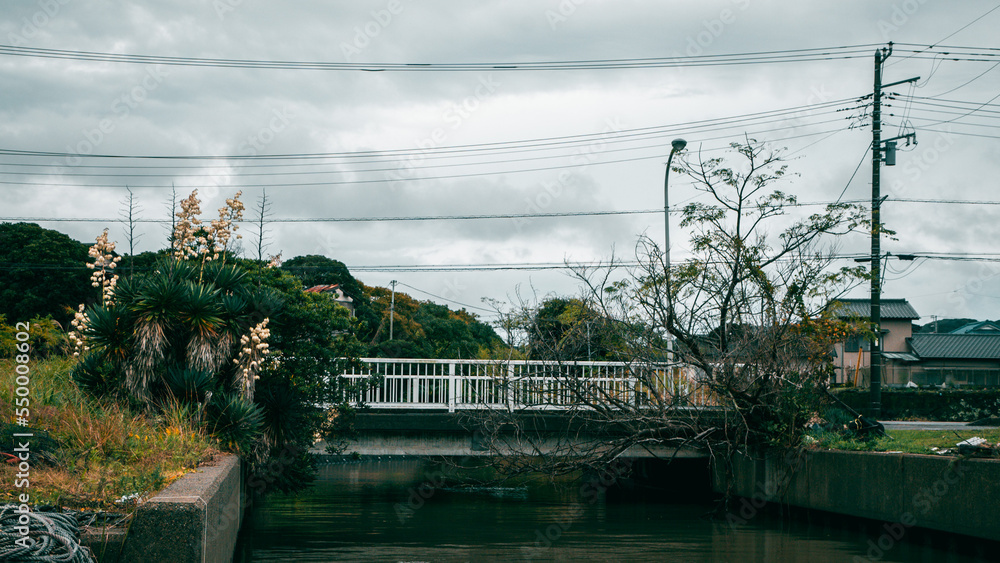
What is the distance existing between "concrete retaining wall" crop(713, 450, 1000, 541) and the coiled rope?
10915 mm

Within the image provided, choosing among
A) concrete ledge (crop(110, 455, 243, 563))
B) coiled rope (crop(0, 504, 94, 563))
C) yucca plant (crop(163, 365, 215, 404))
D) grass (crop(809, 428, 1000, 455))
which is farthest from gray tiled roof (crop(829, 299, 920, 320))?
coiled rope (crop(0, 504, 94, 563))

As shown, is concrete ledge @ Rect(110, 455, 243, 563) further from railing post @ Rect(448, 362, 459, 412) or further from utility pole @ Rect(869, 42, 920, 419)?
utility pole @ Rect(869, 42, 920, 419)

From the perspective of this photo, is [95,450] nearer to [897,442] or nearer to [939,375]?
[897,442]

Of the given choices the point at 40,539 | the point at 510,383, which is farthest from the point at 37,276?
the point at 40,539

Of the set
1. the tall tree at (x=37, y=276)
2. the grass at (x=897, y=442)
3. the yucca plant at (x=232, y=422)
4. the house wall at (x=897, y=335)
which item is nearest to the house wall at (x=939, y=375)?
Result: the house wall at (x=897, y=335)

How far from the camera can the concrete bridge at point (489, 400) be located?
15945 mm

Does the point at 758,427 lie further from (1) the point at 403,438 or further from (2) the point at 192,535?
(2) the point at 192,535

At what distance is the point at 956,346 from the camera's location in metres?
50.6

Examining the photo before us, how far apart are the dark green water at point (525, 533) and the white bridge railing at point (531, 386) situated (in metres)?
2.34

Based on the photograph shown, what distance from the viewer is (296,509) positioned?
16.9 meters

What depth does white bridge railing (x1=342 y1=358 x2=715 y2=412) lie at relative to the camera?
15773 millimetres

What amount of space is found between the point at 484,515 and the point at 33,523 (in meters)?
12.1

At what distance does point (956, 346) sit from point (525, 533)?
1844 inches

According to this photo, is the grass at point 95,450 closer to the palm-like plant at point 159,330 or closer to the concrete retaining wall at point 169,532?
the concrete retaining wall at point 169,532
